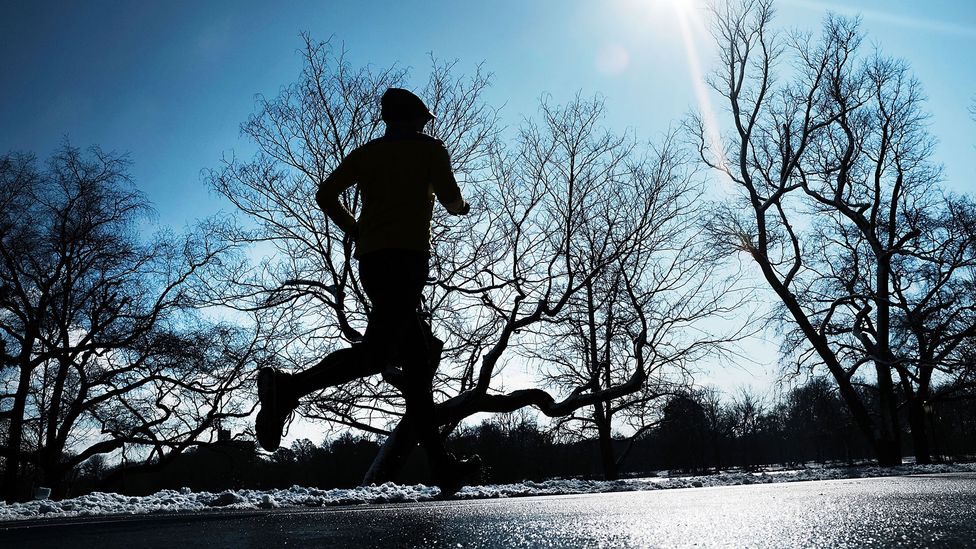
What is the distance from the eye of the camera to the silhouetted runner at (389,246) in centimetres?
319

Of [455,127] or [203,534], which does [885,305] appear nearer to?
[455,127]

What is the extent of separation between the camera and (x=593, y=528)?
2.01 meters

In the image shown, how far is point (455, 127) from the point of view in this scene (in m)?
12.5

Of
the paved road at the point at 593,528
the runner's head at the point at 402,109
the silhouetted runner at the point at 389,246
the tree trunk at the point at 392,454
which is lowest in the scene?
the paved road at the point at 593,528

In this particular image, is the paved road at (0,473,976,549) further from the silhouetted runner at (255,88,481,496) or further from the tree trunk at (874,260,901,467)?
the tree trunk at (874,260,901,467)

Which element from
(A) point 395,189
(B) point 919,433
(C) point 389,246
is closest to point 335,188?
(A) point 395,189

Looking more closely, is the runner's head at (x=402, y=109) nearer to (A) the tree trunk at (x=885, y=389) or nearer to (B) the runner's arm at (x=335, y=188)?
(B) the runner's arm at (x=335, y=188)

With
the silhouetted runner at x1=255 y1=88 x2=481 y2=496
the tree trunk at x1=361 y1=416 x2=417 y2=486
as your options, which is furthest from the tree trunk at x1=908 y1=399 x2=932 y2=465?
the silhouetted runner at x1=255 y1=88 x2=481 y2=496

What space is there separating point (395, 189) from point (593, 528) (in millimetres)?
1937

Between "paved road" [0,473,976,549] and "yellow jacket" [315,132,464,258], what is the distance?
129 centimetres

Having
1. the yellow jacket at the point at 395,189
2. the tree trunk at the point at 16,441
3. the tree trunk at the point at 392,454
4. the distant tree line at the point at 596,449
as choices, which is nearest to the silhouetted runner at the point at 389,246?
the yellow jacket at the point at 395,189

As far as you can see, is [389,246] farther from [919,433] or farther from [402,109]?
[919,433]

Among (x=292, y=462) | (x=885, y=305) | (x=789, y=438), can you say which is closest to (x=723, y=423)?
(x=789, y=438)

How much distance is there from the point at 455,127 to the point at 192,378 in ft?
40.0
